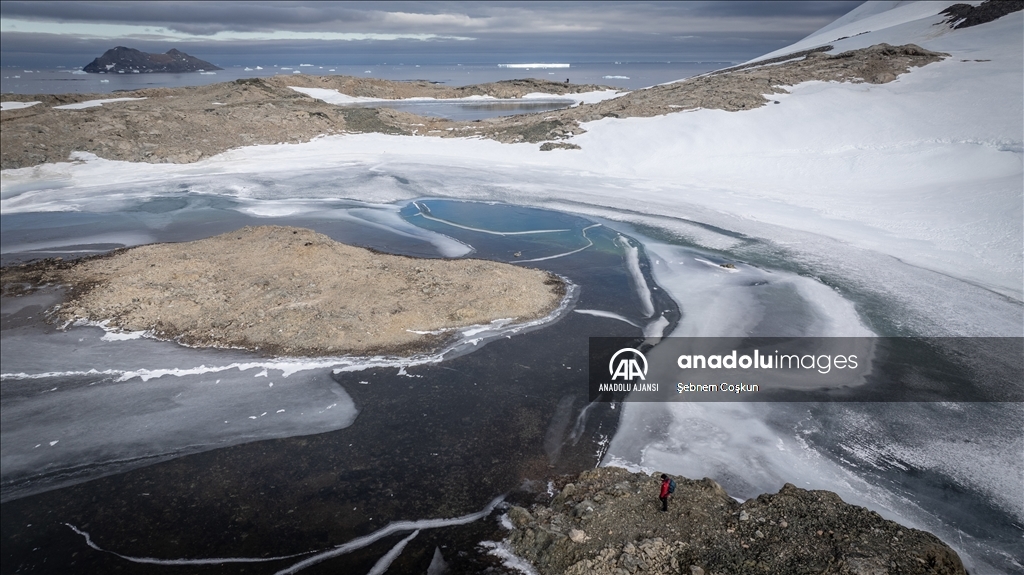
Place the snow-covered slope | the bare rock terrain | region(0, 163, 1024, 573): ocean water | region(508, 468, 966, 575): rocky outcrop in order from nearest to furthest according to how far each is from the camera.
→ 1. region(508, 468, 966, 575): rocky outcrop
2. region(0, 163, 1024, 573): ocean water
3. the snow-covered slope
4. the bare rock terrain

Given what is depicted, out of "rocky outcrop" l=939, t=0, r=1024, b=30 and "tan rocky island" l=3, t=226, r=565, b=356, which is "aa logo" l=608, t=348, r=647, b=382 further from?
"rocky outcrop" l=939, t=0, r=1024, b=30

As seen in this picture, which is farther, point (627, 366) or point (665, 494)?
point (627, 366)

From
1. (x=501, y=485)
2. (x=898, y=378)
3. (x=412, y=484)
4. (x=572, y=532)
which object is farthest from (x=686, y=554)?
(x=898, y=378)

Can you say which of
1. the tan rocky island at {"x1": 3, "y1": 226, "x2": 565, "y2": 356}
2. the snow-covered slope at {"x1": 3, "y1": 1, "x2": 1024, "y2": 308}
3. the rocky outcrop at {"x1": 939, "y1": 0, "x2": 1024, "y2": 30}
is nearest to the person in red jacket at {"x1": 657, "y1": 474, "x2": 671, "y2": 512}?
the tan rocky island at {"x1": 3, "y1": 226, "x2": 565, "y2": 356}

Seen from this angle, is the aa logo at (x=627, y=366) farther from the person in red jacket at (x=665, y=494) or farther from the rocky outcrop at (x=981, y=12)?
the rocky outcrop at (x=981, y=12)

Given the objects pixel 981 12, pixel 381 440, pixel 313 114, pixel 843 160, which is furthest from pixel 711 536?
A: pixel 981 12

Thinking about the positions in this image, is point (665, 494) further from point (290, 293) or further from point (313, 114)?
point (313, 114)
